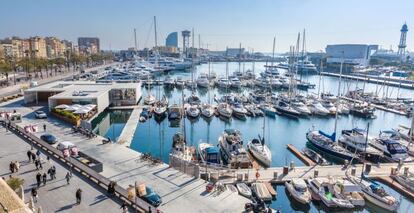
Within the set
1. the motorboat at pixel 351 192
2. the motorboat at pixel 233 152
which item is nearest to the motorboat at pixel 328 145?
the motorboat at pixel 351 192

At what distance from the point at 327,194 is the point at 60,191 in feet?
74.6

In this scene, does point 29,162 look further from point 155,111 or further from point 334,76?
point 334,76

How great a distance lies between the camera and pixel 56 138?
129 ft

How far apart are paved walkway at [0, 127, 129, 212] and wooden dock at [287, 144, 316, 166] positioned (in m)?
25.4

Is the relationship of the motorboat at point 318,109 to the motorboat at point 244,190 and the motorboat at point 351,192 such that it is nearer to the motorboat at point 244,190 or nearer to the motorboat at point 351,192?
the motorboat at point 351,192

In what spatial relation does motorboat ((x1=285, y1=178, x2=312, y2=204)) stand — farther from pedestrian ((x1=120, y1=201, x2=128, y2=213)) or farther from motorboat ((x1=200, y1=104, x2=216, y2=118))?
motorboat ((x1=200, y1=104, x2=216, y2=118))

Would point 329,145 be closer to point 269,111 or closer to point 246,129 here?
point 246,129

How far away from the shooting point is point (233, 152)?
3712cm

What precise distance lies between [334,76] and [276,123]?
131283 mm

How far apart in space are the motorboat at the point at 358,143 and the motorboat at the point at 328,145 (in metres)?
2.03

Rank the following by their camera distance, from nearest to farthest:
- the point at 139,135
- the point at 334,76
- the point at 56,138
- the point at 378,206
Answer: the point at 378,206, the point at 56,138, the point at 139,135, the point at 334,76

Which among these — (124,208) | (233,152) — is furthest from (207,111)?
(124,208)

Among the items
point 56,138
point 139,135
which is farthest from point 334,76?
point 56,138

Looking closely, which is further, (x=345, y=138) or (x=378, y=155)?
(x=345, y=138)
